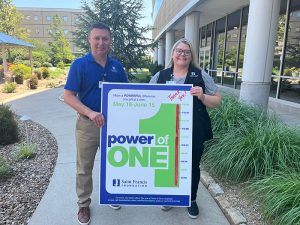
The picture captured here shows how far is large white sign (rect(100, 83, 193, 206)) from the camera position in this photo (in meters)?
2.77

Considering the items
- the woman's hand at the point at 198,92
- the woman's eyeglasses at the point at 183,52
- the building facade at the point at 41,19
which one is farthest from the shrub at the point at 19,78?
the building facade at the point at 41,19

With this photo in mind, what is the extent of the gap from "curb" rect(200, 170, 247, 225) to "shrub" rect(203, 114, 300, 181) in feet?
0.66

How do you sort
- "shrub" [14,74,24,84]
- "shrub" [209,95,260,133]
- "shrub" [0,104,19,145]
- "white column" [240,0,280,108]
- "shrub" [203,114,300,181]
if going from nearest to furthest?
"shrub" [203,114,300,181] < "shrub" [209,95,260,133] < "shrub" [0,104,19,145] < "white column" [240,0,280,108] < "shrub" [14,74,24,84]

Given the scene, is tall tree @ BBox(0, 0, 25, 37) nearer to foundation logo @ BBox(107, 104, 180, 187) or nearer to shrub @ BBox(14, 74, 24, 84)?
shrub @ BBox(14, 74, 24, 84)

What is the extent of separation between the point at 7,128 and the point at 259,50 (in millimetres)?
5457

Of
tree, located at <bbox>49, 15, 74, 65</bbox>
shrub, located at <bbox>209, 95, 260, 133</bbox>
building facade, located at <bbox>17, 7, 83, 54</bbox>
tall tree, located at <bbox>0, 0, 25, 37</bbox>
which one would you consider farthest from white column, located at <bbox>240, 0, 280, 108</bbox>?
building facade, located at <bbox>17, 7, 83, 54</bbox>

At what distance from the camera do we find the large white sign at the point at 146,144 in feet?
9.09

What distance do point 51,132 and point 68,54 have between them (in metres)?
50.2

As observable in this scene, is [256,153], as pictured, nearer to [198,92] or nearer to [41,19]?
[198,92]

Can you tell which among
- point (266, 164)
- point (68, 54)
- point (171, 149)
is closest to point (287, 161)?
point (266, 164)

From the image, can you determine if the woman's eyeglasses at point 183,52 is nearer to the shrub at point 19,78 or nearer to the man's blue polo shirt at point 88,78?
the man's blue polo shirt at point 88,78

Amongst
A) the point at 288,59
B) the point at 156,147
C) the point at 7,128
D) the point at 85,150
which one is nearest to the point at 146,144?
the point at 156,147

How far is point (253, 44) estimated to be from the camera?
6.51 meters

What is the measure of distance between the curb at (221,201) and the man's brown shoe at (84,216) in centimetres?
146
